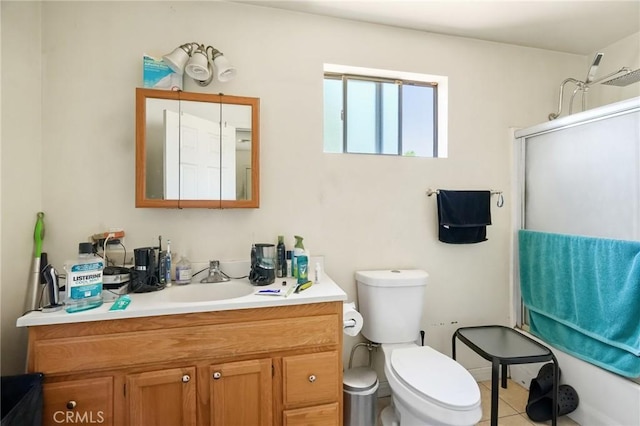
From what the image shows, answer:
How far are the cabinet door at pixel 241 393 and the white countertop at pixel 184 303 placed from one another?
0.83 ft

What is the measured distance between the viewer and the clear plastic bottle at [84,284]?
113 centimetres

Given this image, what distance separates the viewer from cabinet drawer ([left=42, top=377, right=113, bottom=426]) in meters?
1.08

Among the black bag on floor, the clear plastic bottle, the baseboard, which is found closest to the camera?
the black bag on floor

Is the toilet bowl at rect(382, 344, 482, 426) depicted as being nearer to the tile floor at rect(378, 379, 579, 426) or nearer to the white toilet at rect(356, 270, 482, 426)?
the white toilet at rect(356, 270, 482, 426)

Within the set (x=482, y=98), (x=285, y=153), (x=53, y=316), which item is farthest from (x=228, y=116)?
(x=482, y=98)

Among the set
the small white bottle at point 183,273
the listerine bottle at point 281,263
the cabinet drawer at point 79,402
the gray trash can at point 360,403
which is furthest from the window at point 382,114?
the cabinet drawer at point 79,402

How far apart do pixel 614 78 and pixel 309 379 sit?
235 cm

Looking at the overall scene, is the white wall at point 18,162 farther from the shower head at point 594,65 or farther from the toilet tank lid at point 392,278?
the shower head at point 594,65

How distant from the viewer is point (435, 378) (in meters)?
1.32

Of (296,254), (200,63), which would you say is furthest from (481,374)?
(200,63)

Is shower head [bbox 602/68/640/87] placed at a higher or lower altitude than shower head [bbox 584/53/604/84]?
lower

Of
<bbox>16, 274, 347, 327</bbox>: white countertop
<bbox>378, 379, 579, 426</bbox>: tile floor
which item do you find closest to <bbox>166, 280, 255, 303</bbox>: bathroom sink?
<bbox>16, 274, 347, 327</bbox>: white countertop

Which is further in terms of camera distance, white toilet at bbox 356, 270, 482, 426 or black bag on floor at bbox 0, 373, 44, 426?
white toilet at bbox 356, 270, 482, 426

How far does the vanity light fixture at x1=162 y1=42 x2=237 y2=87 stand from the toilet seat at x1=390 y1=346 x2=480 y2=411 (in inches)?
67.2
